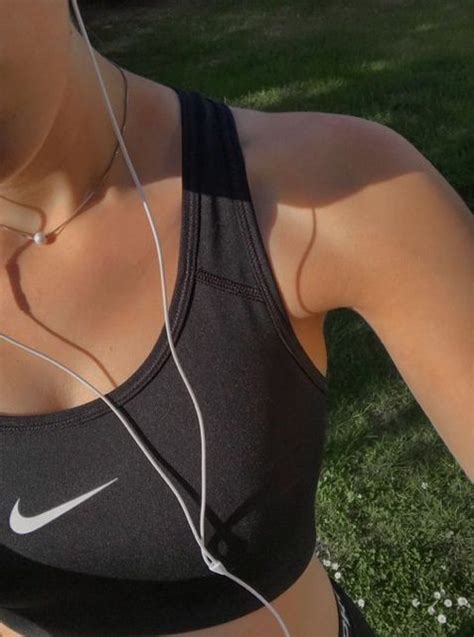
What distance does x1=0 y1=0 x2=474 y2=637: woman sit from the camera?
0.90 metres

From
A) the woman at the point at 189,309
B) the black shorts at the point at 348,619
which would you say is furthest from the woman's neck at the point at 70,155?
the black shorts at the point at 348,619

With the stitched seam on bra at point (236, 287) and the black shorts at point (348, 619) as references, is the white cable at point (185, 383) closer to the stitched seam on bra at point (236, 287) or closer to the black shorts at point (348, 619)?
the stitched seam on bra at point (236, 287)

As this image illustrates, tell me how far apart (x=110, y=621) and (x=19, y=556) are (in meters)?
0.17

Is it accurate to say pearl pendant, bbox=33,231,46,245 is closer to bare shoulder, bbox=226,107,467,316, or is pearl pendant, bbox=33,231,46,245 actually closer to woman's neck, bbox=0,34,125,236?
woman's neck, bbox=0,34,125,236

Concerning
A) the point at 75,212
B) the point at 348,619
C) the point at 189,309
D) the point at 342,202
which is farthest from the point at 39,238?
the point at 348,619

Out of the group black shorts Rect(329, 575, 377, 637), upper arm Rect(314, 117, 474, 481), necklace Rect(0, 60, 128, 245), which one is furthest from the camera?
black shorts Rect(329, 575, 377, 637)

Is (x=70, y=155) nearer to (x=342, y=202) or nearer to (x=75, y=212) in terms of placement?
(x=75, y=212)

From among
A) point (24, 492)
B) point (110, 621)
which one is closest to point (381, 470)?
point (110, 621)

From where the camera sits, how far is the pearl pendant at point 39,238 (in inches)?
40.1

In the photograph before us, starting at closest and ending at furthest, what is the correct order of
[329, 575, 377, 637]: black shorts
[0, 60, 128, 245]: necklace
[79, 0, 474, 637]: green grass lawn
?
[0, 60, 128, 245]: necklace
[329, 575, 377, 637]: black shorts
[79, 0, 474, 637]: green grass lawn

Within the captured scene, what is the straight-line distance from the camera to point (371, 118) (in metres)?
4.57

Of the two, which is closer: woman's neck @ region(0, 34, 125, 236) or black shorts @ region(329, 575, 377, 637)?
woman's neck @ region(0, 34, 125, 236)

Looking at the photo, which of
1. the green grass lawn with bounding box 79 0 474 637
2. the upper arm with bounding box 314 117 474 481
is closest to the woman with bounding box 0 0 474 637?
the upper arm with bounding box 314 117 474 481

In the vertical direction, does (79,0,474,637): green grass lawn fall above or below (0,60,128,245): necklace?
below
